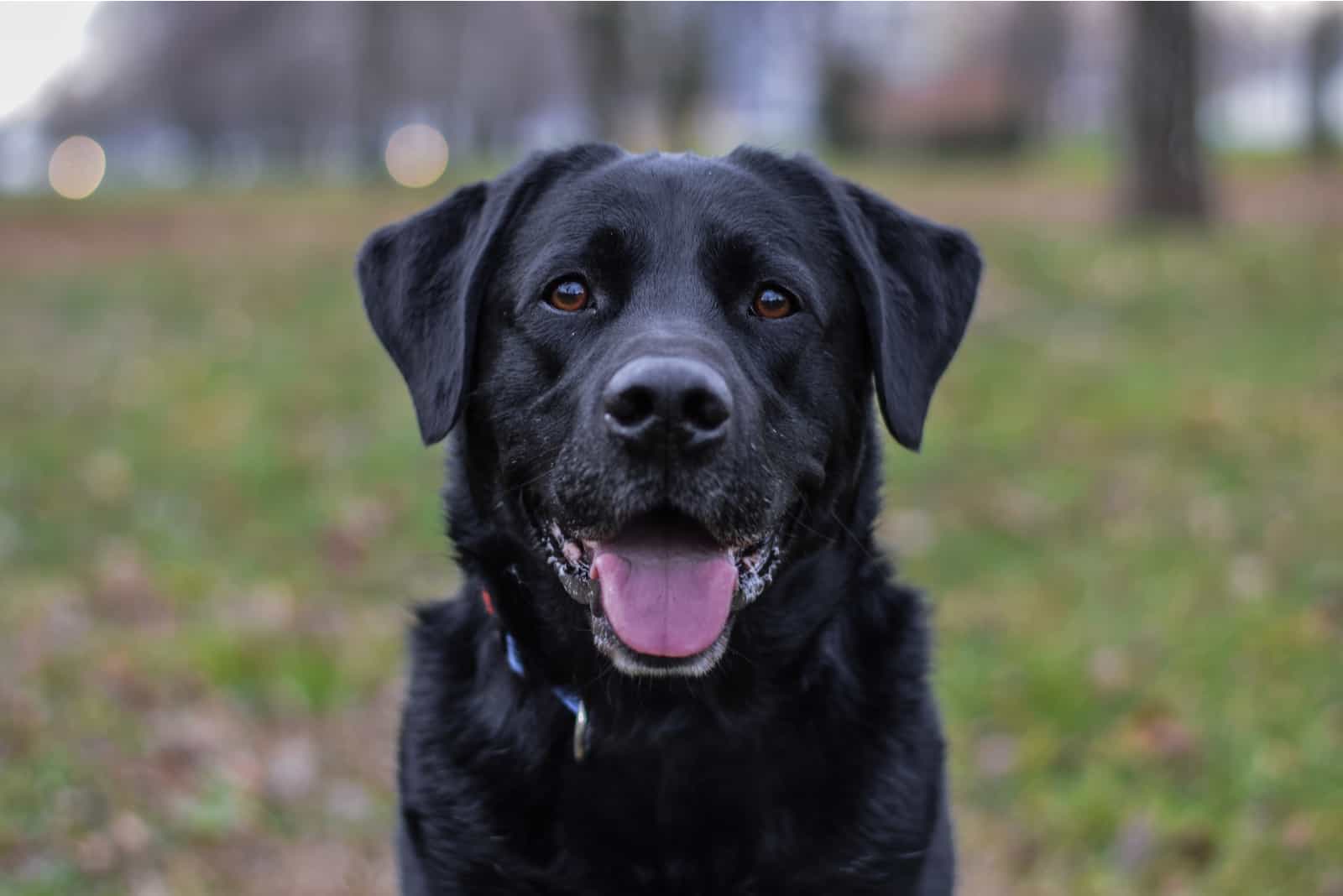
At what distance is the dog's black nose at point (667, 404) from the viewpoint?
2.46 m

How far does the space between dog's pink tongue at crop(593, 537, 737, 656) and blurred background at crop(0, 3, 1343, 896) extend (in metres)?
0.92

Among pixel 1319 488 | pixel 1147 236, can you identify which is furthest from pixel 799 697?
pixel 1147 236

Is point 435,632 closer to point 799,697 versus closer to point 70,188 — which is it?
point 799,697

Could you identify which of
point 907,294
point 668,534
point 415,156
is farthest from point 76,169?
point 668,534

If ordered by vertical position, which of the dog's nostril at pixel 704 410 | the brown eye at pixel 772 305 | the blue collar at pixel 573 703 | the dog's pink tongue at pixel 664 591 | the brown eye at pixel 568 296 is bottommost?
the blue collar at pixel 573 703

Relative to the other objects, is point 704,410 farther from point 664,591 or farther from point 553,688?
point 553,688

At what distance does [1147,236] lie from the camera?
39.2 feet

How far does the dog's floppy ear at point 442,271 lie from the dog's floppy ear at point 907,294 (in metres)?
0.65

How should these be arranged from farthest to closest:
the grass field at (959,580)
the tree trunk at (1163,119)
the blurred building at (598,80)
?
the blurred building at (598,80) < the tree trunk at (1163,119) < the grass field at (959,580)

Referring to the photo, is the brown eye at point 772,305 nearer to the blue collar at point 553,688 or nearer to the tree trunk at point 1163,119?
the blue collar at point 553,688

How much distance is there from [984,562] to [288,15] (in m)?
37.5

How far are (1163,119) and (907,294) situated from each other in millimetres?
10016

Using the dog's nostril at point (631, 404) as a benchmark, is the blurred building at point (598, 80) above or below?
below

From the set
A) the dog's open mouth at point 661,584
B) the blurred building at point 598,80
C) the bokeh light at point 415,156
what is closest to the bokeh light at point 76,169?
the blurred building at point 598,80
